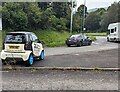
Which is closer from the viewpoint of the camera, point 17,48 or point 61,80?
point 61,80

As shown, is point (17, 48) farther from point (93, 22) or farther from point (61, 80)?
point (93, 22)

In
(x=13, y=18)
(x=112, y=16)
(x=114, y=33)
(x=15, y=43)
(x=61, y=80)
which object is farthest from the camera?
(x=112, y=16)

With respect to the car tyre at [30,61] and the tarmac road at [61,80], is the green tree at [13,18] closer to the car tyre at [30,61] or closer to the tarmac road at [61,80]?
the car tyre at [30,61]

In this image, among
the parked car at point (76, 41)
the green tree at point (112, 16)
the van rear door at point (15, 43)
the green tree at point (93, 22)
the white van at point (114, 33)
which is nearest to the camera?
the van rear door at point (15, 43)

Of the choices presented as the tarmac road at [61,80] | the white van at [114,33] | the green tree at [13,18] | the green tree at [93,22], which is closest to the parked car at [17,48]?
the tarmac road at [61,80]

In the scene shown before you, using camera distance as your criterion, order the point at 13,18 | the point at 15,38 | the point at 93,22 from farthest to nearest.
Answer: the point at 93,22
the point at 13,18
the point at 15,38

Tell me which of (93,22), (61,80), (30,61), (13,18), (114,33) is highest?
(93,22)

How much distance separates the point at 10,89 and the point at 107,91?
260 cm

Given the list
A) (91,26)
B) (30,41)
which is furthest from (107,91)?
(91,26)

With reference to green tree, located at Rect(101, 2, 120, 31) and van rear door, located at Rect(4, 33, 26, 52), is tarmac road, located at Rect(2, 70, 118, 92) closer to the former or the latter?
van rear door, located at Rect(4, 33, 26, 52)

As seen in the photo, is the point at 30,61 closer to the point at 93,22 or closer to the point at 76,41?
the point at 76,41

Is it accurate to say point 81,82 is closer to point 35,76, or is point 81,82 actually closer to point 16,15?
point 35,76

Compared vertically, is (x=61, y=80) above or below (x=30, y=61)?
below

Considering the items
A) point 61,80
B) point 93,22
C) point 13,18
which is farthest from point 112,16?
point 61,80
